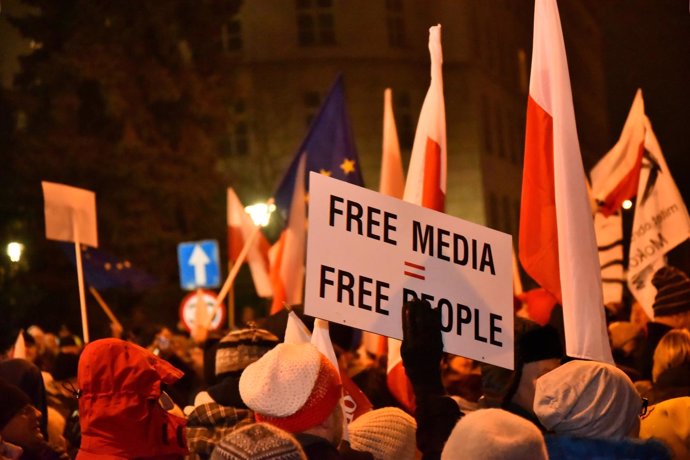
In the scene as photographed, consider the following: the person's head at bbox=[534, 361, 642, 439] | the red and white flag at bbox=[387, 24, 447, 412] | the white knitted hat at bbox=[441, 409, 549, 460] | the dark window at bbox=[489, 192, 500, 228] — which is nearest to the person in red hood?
the person's head at bbox=[534, 361, 642, 439]

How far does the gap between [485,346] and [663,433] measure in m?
0.92

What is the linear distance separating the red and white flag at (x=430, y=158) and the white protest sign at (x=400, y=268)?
191 cm

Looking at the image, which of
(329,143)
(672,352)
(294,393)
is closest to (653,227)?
(329,143)

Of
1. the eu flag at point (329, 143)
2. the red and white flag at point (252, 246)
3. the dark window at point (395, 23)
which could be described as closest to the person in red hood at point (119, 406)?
the eu flag at point (329, 143)

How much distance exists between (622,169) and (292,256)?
310 centimetres

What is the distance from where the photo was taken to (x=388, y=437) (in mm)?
4711

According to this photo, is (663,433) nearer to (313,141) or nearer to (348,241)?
(348,241)

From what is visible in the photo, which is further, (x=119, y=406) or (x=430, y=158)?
(x=430, y=158)

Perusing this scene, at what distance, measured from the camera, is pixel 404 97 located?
4503cm

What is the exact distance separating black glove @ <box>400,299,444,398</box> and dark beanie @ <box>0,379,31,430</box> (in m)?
2.17

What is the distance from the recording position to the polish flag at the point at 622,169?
11.1 m

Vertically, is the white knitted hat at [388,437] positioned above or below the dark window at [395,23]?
below

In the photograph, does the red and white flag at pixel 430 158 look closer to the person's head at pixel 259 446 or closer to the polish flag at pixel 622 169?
the person's head at pixel 259 446

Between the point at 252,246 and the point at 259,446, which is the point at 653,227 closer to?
the point at 252,246
